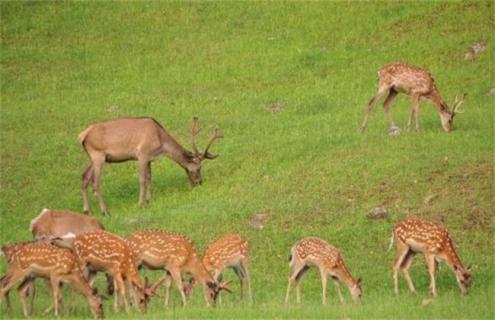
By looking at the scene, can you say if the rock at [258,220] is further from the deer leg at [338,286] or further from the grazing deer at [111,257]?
the grazing deer at [111,257]

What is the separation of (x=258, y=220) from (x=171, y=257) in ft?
13.1

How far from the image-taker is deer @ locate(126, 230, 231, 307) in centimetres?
1844

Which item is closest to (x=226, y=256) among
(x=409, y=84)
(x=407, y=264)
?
(x=407, y=264)

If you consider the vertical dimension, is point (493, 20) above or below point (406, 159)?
above

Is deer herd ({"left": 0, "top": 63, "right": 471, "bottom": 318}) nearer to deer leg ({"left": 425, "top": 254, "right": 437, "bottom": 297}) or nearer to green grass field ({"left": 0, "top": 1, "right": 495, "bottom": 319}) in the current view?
deer leg ({"left": 425, "top": 254, "right": 437, "bottom": 297})

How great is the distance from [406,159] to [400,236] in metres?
4.83

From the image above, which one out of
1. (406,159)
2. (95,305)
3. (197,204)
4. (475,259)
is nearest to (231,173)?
(197,204)

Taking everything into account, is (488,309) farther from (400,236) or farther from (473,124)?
(473,124)

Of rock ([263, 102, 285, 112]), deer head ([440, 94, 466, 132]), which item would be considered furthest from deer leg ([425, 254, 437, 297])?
rock ([263, 102, 285, 112])

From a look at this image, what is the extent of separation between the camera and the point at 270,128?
27906 millimetres

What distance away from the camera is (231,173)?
25.6 m

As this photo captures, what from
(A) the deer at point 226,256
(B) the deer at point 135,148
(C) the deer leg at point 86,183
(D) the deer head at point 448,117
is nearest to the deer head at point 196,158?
(B) the deer at point 135,148

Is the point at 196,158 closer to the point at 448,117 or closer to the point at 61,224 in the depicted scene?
the point at 448,117

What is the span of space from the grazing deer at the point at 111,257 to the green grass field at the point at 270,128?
61cm
